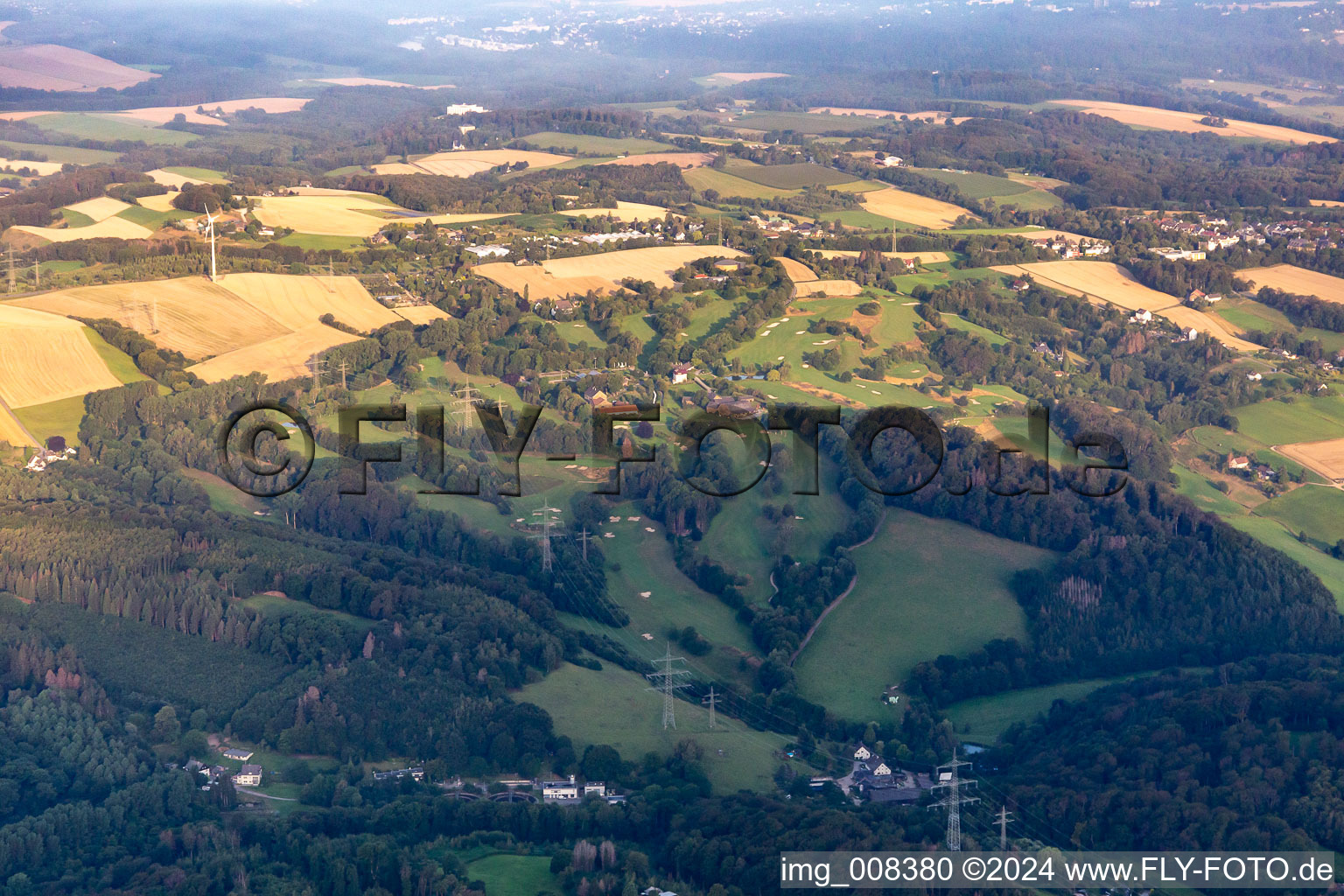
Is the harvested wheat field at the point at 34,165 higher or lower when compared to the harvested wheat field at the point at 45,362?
higher

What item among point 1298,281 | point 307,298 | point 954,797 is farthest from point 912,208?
point 954,797

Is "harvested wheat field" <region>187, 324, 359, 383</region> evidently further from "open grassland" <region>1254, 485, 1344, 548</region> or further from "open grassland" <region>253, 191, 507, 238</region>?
"open grassland" <region>1254, 485, 1344, 548</region>

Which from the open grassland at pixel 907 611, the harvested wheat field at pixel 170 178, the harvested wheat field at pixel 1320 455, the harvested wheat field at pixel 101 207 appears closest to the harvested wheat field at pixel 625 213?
the harvested wheat field at pixel 170 178

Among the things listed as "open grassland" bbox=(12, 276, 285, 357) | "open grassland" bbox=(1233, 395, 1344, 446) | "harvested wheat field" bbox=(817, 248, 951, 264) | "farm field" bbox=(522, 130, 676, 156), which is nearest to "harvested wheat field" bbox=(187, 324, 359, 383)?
"open grassland" bbox=(12, 276, 285, 357)

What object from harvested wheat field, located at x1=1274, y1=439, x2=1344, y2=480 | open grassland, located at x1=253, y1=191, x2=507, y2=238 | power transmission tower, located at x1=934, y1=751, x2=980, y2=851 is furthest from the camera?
A: open grassland, located at x1=253, y1=191, x2=507, y2=238

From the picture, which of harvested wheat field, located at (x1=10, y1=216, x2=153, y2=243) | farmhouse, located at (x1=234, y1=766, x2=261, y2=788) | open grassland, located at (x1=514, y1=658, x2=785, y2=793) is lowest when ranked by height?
open grassland, located at (x1=514, y1=658, x2=785, y2=793)

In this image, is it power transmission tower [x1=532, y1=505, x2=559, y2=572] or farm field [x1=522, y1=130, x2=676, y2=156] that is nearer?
power transmission tower [x1=532, y1=505, x2=559, y2=572]

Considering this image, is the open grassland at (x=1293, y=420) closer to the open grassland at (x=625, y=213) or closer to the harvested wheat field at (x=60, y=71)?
the open grassland at (x=625, y=213)
